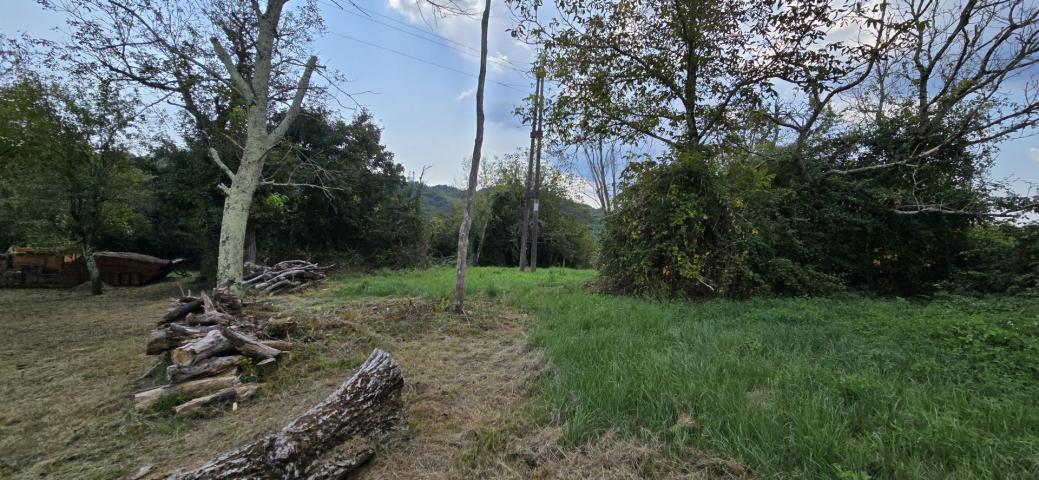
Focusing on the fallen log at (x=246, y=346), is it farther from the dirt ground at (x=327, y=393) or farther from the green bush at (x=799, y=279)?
the green bush at (x=799, y=279)

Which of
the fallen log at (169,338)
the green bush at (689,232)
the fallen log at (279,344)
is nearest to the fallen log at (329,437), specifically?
the fallen log at (279,344)

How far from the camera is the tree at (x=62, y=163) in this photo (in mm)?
8812

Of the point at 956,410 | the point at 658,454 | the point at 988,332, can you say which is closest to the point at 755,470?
the point at 658,454

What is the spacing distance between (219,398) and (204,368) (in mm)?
460

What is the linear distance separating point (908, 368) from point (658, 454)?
8.08 ft

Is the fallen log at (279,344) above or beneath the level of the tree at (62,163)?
beneath

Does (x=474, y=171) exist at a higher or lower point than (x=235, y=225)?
higher

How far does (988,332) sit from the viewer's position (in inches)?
130

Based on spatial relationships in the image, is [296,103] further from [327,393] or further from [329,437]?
[329,437]

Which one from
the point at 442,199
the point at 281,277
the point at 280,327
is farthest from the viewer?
the point at 442,199

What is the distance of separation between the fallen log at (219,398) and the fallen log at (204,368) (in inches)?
12.2

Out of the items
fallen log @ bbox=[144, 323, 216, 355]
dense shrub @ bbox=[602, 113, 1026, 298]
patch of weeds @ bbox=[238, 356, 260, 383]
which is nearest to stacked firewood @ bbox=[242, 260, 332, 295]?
fallen log @ bbox=[144, 323, 216, 355]

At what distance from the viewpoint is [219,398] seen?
9.79 feet

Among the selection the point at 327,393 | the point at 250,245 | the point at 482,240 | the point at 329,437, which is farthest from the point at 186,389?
the point at 482,240
